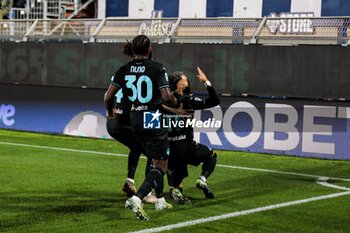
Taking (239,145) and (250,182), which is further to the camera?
(239,145)

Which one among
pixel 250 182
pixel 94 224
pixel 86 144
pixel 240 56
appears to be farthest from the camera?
pixel 86 144

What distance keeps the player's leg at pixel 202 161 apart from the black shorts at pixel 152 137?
1.50m

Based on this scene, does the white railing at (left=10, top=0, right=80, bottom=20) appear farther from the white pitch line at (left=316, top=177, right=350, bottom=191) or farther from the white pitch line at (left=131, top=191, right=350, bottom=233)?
the white pitch line at (left=131, top=191, right=350, bottom=233)

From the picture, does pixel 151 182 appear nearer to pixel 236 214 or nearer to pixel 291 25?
pixel 236 214

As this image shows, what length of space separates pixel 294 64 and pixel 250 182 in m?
5.09

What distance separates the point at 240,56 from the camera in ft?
57.1

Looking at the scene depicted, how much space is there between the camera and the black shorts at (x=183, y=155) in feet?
32.0

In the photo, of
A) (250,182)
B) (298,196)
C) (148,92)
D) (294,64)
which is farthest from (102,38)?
(148,92)

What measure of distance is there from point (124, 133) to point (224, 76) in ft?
27.7

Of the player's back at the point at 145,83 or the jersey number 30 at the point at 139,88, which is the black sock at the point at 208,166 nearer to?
the player's back at the point at 145,83

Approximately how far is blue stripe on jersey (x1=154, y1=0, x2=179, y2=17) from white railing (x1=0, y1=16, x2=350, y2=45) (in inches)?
333

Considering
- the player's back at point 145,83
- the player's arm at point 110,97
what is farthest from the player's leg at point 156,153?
the player's arm at point 110,97

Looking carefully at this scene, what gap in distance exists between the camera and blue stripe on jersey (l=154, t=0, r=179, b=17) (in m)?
29.6

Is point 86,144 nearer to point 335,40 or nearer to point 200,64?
point 200,64
